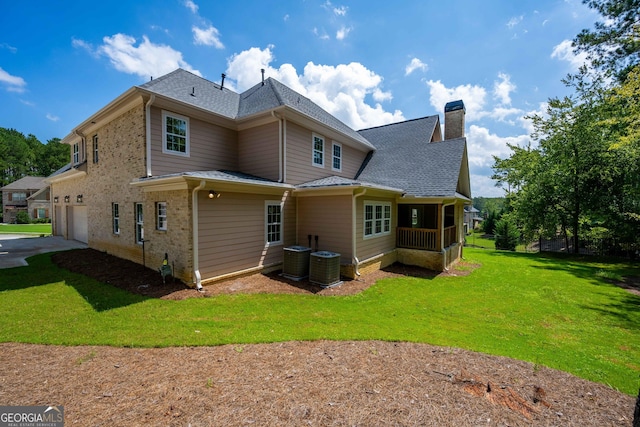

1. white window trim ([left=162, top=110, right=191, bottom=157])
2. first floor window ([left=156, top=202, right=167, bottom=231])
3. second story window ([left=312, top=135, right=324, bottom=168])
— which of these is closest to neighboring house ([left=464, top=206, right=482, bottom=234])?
second story window ([left=312, top=135, right=324, bottom=168])

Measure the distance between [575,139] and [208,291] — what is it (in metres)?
24.0

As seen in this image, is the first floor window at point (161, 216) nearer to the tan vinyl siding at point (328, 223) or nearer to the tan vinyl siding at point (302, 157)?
the tan vinyl siding at point (302, 157)

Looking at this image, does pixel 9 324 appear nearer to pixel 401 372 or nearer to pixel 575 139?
pixel 401 372

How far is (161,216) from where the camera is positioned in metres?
8.68

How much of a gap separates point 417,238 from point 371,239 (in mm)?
2828

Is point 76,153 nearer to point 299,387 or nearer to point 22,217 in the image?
point 299,387

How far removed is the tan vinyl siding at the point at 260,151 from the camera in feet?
34.6

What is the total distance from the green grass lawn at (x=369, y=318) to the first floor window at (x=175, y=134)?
16.5ft

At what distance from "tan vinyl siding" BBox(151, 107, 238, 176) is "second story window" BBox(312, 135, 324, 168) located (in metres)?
3.57

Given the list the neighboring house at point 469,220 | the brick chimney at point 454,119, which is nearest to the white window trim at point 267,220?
the brick chimney at point 454,119

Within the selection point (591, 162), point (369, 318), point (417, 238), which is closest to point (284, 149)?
point (369, 318)

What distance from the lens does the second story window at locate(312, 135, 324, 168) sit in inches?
468

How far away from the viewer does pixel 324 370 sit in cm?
365

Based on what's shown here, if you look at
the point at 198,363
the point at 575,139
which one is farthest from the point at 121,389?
the point at 575,139
